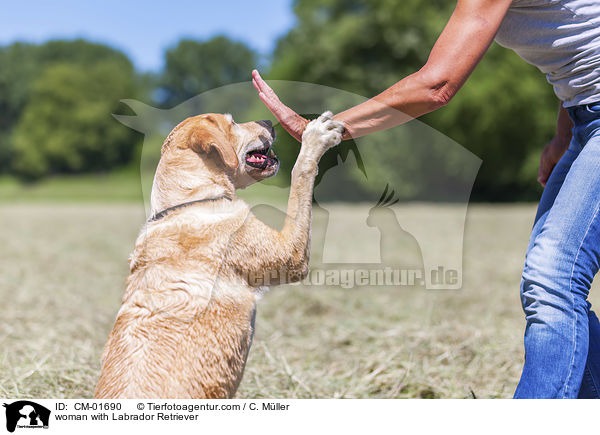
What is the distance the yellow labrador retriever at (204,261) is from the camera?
2219 mm

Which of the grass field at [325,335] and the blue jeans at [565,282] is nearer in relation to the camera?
the blue jeans at [565,282]

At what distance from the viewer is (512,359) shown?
153 inches

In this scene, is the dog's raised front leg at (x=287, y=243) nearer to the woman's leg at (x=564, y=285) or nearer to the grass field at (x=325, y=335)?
the woman's leg at (x=564, y=285)

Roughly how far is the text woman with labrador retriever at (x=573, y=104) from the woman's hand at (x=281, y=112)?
0.75ft

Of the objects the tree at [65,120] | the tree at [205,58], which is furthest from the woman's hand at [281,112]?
the tree at [65,120]

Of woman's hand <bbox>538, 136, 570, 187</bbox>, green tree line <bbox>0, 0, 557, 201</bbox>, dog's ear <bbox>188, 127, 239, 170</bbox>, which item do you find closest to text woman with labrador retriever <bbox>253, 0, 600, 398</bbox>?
woman's hand <bbox>538, 136, 570, 187</bbox>

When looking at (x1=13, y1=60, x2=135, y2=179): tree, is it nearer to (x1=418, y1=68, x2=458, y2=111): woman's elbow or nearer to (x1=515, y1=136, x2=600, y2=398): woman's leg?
(x1=418, y1=68, x2=458, y2=111): woman's elbow

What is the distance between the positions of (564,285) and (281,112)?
1301 millimetres

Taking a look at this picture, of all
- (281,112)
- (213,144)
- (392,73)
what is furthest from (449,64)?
(392,73)

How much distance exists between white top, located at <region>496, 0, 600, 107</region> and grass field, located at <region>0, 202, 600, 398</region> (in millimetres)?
1659

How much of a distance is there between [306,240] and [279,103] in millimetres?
606

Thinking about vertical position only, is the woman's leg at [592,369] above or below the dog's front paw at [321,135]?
below
